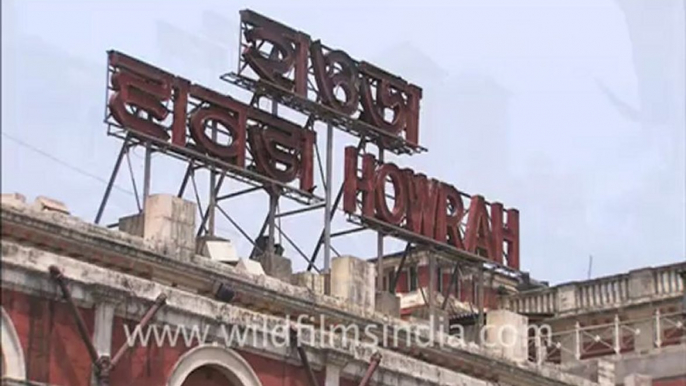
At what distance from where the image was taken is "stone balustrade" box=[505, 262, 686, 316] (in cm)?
6078

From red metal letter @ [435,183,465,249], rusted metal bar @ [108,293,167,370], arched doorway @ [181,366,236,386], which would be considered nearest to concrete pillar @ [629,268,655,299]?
red metal letter @ [435,183,465,249]

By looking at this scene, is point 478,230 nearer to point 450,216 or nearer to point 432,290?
point 450,216

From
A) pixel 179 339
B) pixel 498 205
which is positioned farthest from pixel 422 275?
pixel 179 339

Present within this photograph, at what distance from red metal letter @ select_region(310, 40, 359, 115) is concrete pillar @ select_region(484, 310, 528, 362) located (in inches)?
306

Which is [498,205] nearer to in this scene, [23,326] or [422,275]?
[422,275]

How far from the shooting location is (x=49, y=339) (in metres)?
34.2

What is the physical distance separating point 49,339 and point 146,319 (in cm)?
247

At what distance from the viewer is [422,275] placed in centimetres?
7331

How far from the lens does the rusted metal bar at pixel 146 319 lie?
3533 centimetres

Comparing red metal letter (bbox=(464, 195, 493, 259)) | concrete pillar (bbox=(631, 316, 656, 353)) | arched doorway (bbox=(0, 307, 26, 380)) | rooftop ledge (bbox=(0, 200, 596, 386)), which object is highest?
red metal letter (bbox=(464, 195, 493, 259))

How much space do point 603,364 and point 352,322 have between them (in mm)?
10409

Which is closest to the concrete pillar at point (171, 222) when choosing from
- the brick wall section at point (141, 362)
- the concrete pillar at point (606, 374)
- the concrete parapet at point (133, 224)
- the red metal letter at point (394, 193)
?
the concrete parapet at point (133, 224)

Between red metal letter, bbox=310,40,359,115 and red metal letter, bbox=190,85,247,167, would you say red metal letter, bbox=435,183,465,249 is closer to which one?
red metal letter, bbox=310,40,359,115

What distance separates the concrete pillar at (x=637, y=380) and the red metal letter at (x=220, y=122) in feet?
45.1
